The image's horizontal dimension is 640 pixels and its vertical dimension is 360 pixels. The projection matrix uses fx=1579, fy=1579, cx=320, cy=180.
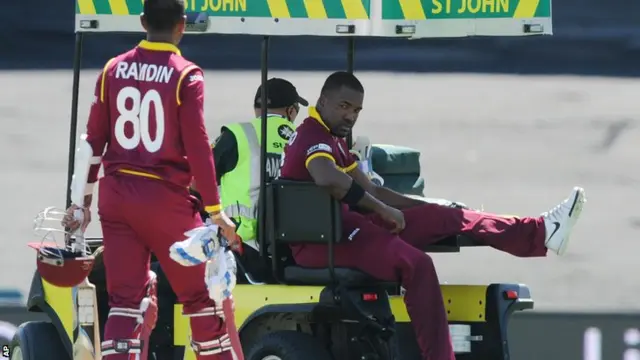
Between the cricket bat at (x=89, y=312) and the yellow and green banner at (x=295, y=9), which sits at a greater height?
the yellow and green banner at (x=295, y=9)

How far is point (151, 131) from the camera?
6.18m

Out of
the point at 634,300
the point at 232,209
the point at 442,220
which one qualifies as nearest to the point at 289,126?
the point at 232,209

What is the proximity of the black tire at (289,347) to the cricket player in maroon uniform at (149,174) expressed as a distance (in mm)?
616

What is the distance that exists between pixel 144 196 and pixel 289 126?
4.77ft

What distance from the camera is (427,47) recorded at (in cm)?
1694

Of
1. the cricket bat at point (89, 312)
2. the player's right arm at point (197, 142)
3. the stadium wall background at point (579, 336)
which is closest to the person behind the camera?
the player's right arm at point (197, 142)

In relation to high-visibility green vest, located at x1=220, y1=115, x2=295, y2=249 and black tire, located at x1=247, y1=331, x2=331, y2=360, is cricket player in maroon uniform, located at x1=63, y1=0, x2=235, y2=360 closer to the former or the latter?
black tire, located at x1=247, y1=331, x2=331, y2=360

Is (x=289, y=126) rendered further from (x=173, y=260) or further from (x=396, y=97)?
(x=396, y=97)

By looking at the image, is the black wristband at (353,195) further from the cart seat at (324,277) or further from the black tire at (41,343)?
the black tire at (41,343)

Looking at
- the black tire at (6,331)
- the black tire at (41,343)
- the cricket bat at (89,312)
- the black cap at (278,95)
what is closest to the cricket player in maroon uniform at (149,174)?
the cricket bat at (89,312)

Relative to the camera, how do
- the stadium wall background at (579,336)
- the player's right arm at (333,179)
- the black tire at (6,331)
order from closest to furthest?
the player's right arm at (333,179), the black tire at (6,331), the stadium wall background at (579,336)

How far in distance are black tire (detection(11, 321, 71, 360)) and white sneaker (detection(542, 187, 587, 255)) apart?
240 centimetres

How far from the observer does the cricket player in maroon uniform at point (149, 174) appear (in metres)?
6.13

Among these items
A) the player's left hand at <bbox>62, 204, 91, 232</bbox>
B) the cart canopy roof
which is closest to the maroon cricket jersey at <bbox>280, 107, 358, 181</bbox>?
the cart canopy roof
